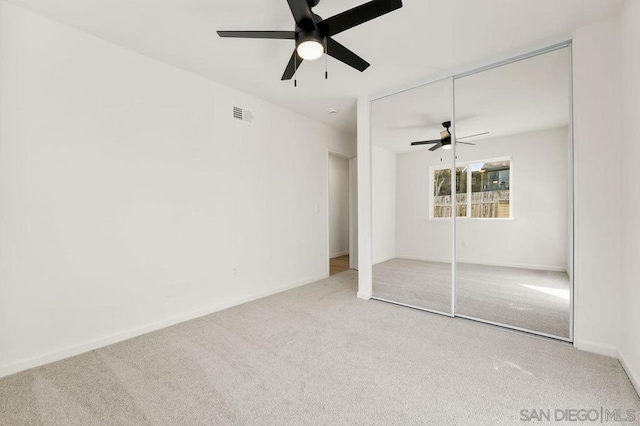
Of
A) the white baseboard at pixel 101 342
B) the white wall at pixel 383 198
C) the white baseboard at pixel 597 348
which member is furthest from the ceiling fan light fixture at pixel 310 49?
the white baseboard at pixel 597 348

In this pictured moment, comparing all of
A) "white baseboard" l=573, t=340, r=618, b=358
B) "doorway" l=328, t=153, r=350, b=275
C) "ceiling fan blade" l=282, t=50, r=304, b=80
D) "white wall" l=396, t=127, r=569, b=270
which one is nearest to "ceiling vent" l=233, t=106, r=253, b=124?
"ceiling fan blade" l=282, t=50, r=304, b=80

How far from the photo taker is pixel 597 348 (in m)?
2.13

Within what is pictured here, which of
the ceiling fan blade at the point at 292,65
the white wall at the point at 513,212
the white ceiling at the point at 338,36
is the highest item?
the white ceiling at the point at 338,36

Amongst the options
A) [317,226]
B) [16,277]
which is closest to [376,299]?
[317,226]

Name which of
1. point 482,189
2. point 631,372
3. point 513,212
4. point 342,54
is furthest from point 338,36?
point 631,372

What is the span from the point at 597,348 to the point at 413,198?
209 cm

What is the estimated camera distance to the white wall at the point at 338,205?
6.91 meters

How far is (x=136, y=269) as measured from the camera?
254cm

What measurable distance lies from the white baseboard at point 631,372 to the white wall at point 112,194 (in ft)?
11.1

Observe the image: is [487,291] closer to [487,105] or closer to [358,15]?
[487,105]

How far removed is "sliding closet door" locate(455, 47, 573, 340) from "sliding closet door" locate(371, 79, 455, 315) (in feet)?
0.59

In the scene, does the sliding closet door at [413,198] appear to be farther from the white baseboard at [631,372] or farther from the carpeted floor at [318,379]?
the white baseboard at [631,372]

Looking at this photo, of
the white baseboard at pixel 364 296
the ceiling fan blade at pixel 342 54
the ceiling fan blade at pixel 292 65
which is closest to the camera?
the ceiling fan blade at pixel 342 54

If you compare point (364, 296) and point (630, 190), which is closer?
point (630, 190)
